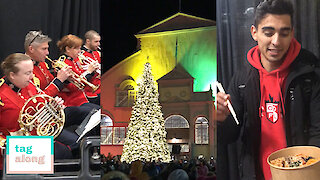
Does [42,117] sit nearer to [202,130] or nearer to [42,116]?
[42,116]

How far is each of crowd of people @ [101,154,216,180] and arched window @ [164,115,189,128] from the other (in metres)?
0.35

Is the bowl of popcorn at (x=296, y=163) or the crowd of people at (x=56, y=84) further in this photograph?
the crowd of people at (x=56, y=84)

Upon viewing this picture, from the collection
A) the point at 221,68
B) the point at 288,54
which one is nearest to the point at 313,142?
the point at 288,54

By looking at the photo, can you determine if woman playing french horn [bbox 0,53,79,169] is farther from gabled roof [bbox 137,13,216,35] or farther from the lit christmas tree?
gabled roof [bbox 137,13,216,35]

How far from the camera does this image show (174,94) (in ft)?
14.8

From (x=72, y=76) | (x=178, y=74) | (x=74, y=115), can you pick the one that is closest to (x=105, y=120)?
(x=74, y=115)

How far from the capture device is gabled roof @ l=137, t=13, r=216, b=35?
444 cm

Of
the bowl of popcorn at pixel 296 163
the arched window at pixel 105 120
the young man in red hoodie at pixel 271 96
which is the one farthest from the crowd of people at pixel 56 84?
the bowl of popcorn at pixel 296 163

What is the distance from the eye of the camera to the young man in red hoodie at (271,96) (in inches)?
168

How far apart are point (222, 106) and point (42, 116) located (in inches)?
72.8

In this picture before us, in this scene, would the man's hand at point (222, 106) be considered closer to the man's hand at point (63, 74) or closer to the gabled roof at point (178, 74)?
the gabled roof at point (178, 74)

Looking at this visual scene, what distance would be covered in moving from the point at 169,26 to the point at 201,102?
0.88 m

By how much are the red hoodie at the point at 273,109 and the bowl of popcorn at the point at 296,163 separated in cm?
12

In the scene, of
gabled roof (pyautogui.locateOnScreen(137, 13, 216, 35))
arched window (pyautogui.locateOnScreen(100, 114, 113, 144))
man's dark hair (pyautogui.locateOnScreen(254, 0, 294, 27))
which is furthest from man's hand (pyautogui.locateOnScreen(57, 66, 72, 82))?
man's dark hair (pyautogui.locateOnScreen(254, 0, 294, 27))
